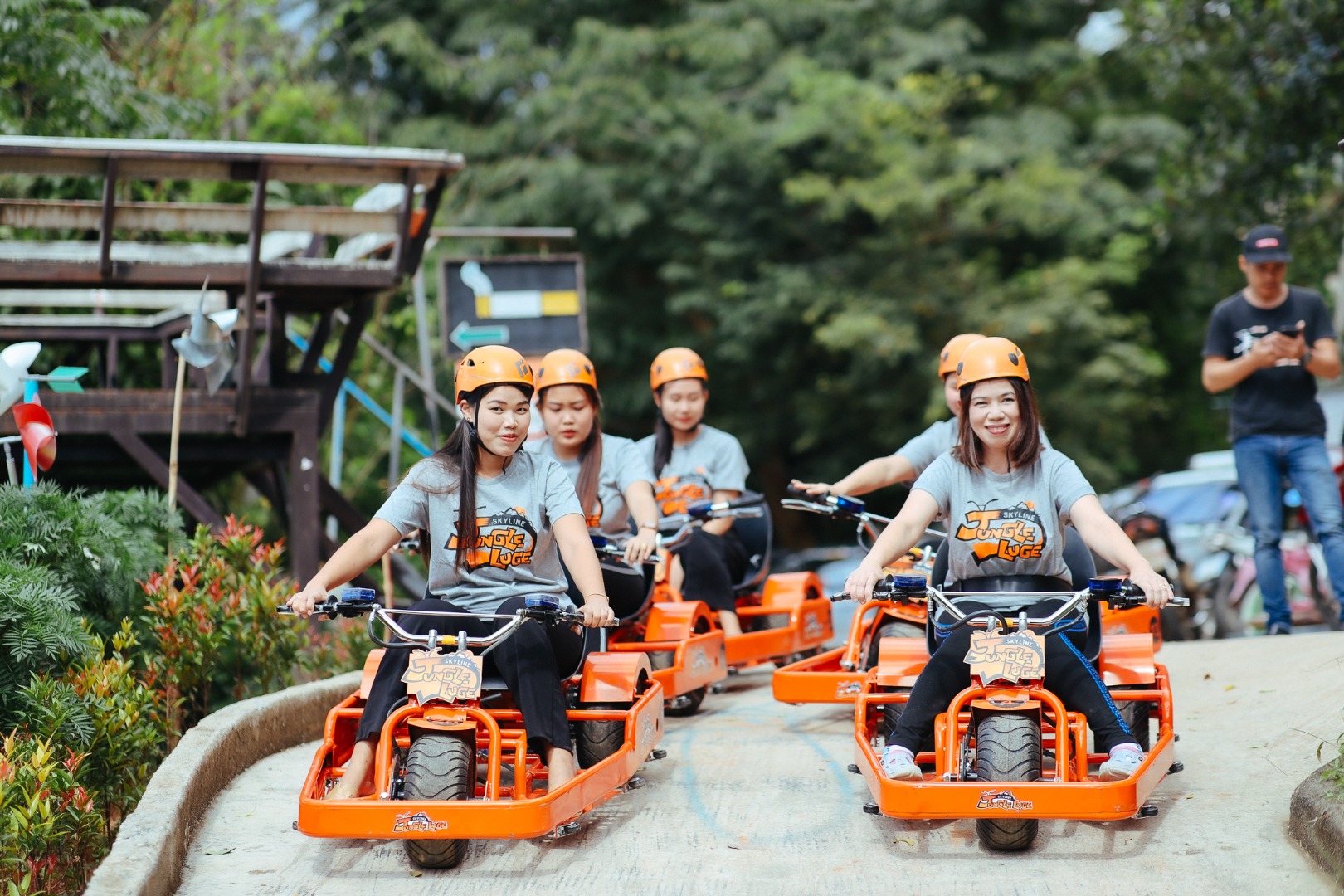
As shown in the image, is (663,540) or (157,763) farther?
(663,540)

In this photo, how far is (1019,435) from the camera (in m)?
5.11

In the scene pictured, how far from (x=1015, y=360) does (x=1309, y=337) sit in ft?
12.0

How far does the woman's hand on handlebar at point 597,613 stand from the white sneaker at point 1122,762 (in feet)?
5.54

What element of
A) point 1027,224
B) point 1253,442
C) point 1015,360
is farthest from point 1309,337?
point 1027,224

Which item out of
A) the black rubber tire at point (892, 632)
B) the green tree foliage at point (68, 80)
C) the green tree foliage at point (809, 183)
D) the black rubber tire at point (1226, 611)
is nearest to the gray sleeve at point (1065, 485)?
the black rubber tire at point (892, 632)

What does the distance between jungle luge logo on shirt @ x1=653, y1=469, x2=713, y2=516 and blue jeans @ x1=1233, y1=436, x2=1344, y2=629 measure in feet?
10.0

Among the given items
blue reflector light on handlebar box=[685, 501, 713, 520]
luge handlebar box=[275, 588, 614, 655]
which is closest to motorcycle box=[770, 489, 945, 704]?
blue reflector light on handlebar box=[685, 501, 713, 520]

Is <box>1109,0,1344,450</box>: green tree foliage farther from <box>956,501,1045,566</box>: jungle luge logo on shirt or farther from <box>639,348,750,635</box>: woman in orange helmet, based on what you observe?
<box>956,501,1045,566</box>: jungle luge logo on shirt

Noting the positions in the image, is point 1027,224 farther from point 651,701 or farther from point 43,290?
point 651,701

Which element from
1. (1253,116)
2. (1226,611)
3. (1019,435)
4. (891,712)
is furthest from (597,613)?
(1253,116)

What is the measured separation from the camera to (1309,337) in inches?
313

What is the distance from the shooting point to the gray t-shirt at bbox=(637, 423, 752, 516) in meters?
8.25

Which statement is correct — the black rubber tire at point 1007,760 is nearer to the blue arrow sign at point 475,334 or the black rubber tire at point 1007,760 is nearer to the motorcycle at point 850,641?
the motorcycle at point 850,641

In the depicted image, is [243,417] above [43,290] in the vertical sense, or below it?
below
